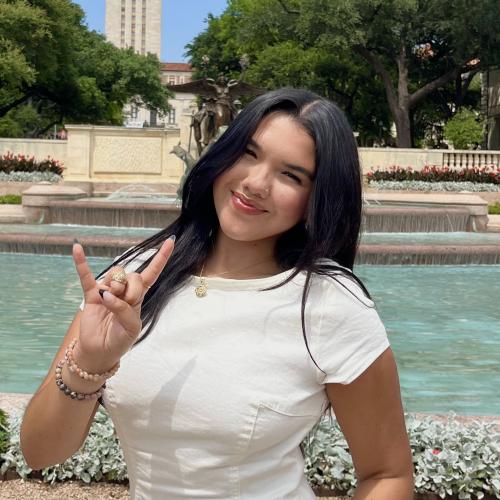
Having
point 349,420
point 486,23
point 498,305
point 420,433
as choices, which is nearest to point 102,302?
point 349,420

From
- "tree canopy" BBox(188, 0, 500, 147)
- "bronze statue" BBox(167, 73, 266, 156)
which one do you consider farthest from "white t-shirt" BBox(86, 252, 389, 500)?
"tree canopy" BBox(188, 0, 500, 147)

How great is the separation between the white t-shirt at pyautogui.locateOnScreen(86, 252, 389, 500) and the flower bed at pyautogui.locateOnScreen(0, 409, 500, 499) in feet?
5.55

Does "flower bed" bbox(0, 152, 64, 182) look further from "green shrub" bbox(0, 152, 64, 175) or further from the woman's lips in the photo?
the woman's lips

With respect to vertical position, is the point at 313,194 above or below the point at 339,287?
above

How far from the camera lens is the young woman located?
5.17 ft

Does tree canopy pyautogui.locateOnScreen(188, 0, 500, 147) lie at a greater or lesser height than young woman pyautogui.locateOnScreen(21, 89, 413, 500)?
greater

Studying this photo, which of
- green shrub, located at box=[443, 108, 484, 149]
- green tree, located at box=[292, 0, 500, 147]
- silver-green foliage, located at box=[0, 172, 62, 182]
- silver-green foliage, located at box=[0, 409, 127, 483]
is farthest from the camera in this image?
green shrub, located at box=[443, 108, 484, 149]

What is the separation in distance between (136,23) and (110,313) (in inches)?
5854

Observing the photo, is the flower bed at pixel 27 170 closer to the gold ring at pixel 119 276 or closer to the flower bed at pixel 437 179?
the flower bed at pixel 437 179

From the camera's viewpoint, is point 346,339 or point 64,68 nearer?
point 346,339

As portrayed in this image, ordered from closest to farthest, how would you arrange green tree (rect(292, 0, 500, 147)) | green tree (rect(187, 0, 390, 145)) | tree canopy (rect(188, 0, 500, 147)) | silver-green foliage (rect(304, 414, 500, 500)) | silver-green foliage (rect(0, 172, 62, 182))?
1. silver-green foliage (rect(304, 414, 500, 500))
2. silver-green foliage (rect(0, 172, 62, 182))
3. green tree (rect(292, 0, 500, 147))
4. tree canopy (rect(188, 0, 500, 147))
5. green tree (rect(187, 0, 390, 145))

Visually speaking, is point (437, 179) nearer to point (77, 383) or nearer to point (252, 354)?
point (252, 354)

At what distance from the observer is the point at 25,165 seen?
28.2m

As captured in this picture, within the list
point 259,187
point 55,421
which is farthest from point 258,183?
point 55,421
